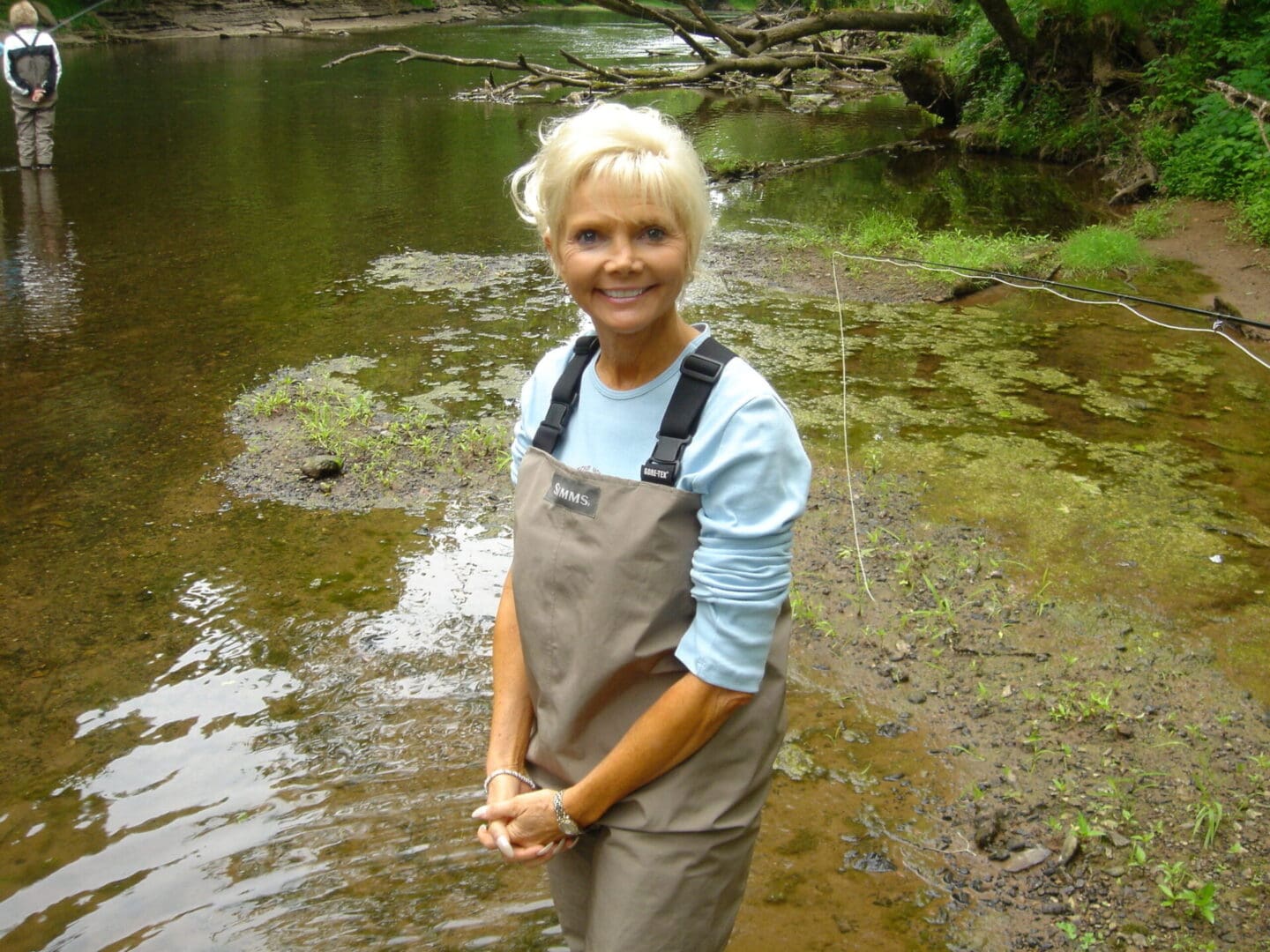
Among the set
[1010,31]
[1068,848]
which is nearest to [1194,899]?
[1068,848]

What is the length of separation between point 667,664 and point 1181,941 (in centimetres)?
160

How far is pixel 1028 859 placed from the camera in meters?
2.69

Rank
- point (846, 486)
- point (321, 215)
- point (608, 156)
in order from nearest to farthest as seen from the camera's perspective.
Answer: point (608, 156) → point (846, 486) → point (321, 215)

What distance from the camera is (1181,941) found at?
2455 mm

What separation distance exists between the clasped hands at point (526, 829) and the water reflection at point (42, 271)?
6.03 metres

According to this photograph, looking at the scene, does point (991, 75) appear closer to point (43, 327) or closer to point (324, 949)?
point (43, 327)

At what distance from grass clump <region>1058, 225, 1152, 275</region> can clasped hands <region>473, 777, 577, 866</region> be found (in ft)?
23.6

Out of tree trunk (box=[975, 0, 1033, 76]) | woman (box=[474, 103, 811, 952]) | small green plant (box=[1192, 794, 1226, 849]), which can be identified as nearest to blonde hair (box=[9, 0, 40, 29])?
tree trunk (box=[975, 0, 1033, 76])

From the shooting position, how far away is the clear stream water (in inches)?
109

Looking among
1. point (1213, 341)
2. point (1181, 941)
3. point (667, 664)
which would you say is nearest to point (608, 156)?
point (667, 664)

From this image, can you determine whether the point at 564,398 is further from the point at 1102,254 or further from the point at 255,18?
the point at 255,18

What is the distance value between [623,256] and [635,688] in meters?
0.64

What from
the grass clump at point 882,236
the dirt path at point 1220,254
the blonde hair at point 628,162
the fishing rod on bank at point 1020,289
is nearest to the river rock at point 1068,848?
the fishing rod on bank at point 1020,289

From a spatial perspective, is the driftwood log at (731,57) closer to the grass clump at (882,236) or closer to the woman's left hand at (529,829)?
the grass clump at (882,236)
